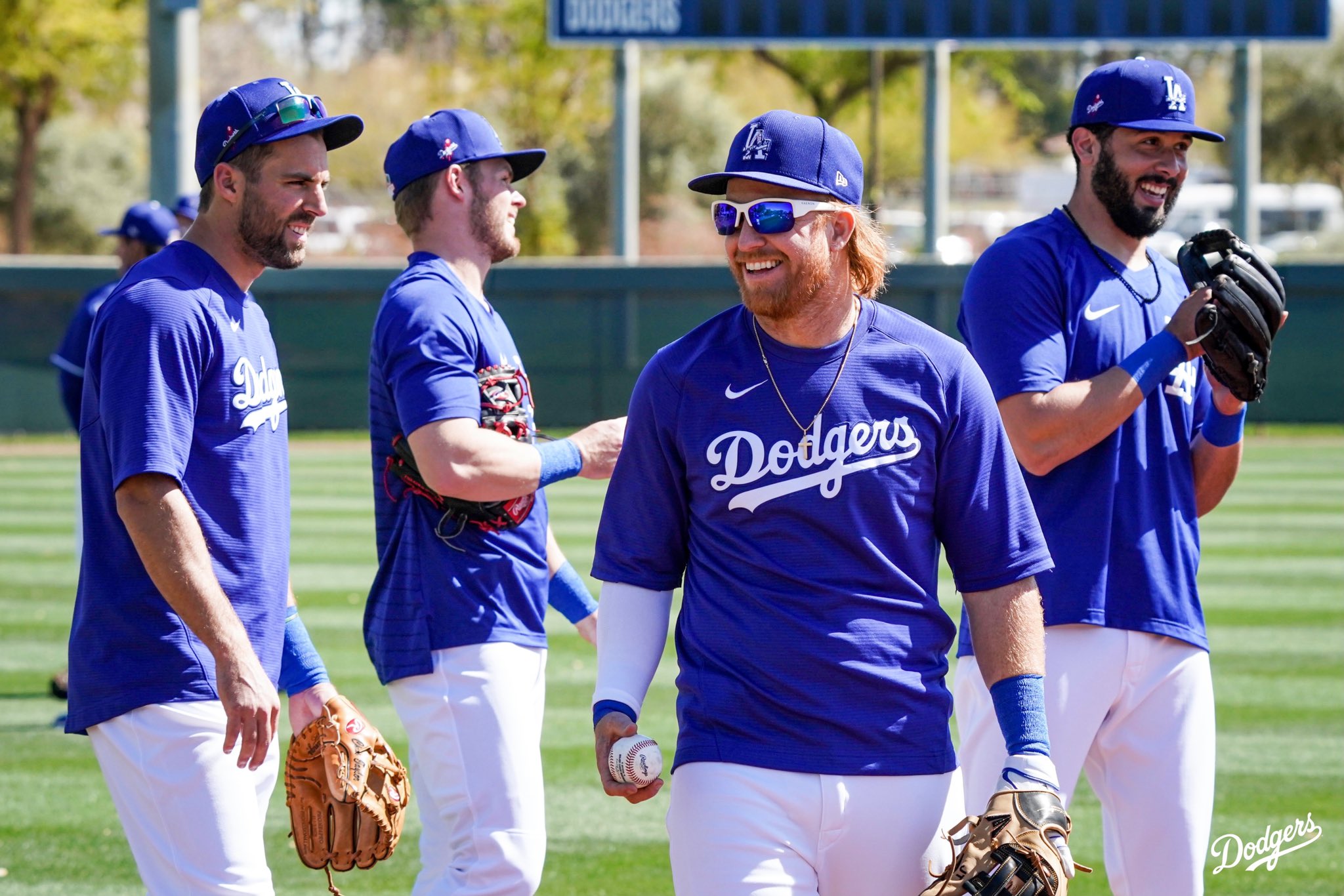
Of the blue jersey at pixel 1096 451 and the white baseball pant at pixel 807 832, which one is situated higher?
the blue jersey at pixel 1096 451

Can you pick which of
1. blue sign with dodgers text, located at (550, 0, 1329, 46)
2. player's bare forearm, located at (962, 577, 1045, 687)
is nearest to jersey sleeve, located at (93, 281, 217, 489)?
player's bare forearm, located at (962, 577, 1045, 687)

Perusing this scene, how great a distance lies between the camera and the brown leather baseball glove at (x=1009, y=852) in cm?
265

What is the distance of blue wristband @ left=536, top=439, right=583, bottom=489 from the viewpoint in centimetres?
376

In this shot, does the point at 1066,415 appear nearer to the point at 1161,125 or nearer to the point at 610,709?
the point at 1161,125

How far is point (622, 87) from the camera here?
2239cm

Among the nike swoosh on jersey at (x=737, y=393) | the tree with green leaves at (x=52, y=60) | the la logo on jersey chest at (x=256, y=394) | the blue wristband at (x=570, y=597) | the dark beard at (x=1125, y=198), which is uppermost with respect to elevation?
the tree with green leaves at (x=52, y=60)

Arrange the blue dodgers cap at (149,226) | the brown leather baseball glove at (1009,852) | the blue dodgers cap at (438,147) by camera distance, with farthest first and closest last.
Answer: the blue dodgers cap at (149,226), the blue dodgers cap at (438,147), the brown leather baseball glove at (1009,852)

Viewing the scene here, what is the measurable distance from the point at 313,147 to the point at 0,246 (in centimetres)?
4154

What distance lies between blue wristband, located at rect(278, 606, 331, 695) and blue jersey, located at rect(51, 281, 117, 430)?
12.6 ft

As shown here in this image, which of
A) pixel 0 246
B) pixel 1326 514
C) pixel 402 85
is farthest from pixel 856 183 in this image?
pixel 402 85

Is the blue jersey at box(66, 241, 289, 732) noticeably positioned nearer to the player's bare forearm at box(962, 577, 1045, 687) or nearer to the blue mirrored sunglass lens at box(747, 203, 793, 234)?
the blue mirrored sunglass lens at box(747, 203, 793, 234)

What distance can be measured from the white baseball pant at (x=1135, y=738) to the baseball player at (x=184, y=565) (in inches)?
58.9

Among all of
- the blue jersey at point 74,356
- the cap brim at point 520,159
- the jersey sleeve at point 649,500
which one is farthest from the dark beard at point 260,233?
the blue jersey at point 74,356

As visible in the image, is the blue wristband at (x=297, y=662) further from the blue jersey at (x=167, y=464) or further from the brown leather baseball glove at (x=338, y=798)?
the blue jersey at (x=167, y=464)
